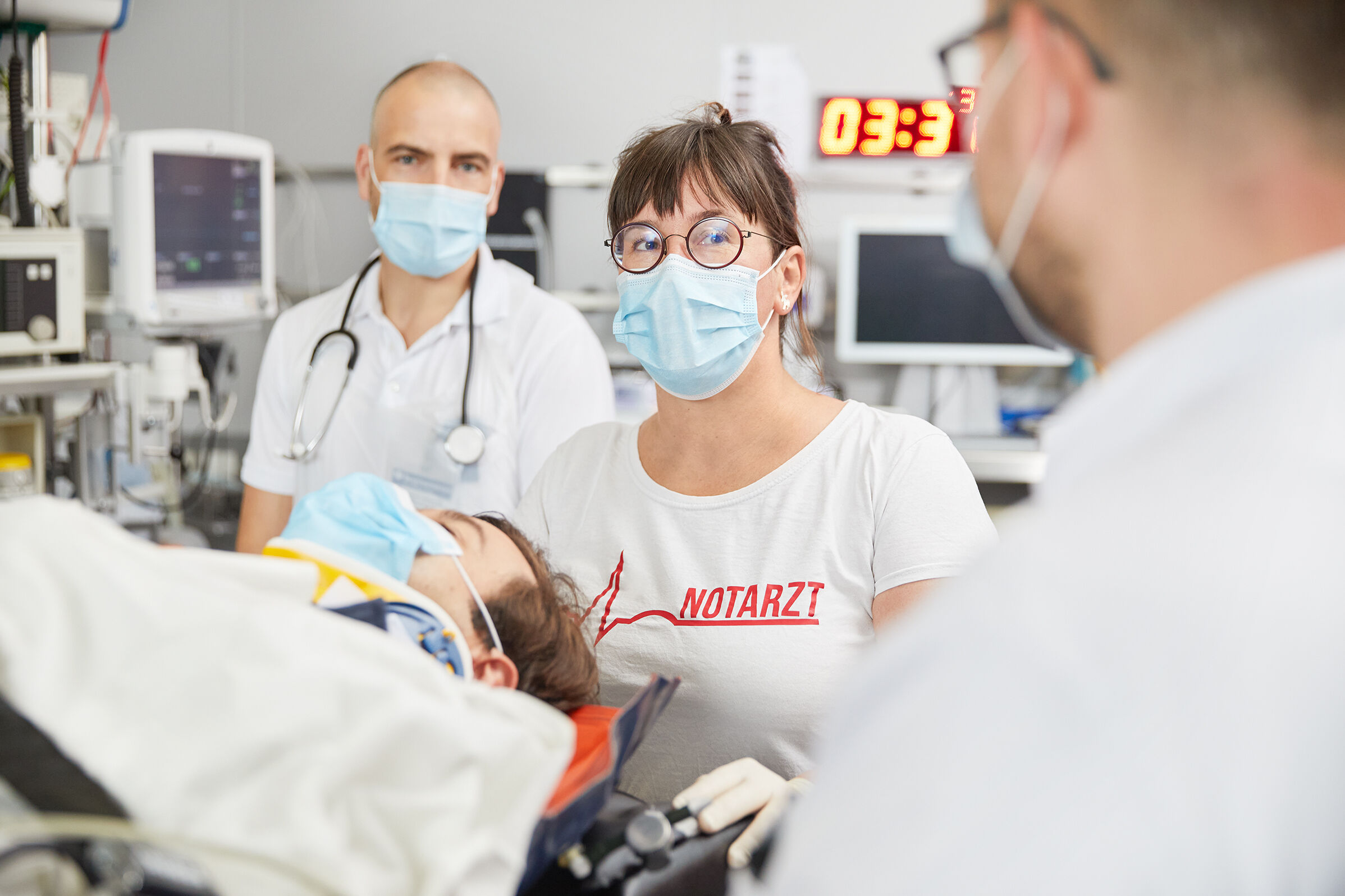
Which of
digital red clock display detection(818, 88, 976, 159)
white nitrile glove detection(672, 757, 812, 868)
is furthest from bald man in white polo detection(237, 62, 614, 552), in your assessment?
digital red clock display detection(818, 88, 976, 159)

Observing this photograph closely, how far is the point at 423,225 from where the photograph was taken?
6.87 feet

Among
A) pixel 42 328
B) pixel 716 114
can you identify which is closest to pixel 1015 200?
pixel 716 114

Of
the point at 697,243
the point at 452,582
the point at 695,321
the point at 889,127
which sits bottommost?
the point at 452,582

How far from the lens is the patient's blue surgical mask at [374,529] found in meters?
1.05

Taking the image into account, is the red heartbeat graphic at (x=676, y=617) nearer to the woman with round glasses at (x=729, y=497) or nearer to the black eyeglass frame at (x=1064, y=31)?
the woman with round glasses at (x=729, y=497)

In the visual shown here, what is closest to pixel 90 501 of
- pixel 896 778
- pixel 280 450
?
pixel 280 450

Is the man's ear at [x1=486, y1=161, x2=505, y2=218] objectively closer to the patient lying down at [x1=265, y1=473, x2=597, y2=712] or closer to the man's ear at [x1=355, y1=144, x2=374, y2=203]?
the man's ear at [x1=355, y1=144, x2=374, y2=203]

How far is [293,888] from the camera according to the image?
2.01ft

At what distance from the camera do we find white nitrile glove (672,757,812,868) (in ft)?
2.90

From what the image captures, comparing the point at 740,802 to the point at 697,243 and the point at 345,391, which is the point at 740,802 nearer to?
the point at 697,243

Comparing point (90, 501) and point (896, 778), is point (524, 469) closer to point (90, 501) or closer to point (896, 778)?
point (90, 501)

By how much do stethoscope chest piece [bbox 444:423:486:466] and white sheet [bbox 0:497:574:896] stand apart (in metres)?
1.16

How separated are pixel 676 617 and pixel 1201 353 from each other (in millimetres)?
922

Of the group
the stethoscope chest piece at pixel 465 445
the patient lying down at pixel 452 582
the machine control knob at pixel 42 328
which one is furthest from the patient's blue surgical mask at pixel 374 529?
the machine control knob at pixel 42 328
